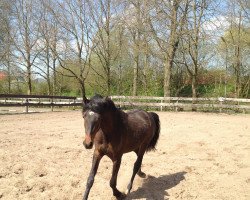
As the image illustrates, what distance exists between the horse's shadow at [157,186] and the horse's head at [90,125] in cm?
163

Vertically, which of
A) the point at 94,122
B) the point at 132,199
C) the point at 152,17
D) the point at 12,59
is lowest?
the point at 132,199

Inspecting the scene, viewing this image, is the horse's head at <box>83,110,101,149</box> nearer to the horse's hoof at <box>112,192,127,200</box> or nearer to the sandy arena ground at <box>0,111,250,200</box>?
the horse's hoof at <box>112,192,127,200</box>

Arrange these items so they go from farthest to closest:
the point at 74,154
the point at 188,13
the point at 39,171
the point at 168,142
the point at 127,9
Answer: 1. the point at 127,9
2. the point at 188,13
3. the point at 168,142
4. the point at 74,154
5. the point at 39,171

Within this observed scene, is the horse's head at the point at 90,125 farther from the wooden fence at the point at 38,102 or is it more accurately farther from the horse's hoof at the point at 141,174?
the wooden fence at the point at 38,102

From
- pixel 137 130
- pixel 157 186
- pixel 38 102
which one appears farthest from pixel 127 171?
pixel 38 102

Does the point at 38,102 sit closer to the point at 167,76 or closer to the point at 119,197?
the point at 167,76

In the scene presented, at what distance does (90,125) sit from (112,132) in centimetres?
73

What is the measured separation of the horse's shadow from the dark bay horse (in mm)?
174

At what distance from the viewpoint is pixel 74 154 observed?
7055 mm

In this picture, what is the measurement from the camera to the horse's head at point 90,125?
3952 mm

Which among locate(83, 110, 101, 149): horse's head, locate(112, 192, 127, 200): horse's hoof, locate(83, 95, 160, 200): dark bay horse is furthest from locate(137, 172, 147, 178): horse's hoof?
locate(83, 110, 101, 149): horse's head

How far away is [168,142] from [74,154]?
117 inches

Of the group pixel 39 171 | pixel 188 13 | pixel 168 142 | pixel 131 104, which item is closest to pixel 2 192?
pixel 39 171

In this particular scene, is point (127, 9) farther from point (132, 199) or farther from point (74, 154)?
point (132, 199)
